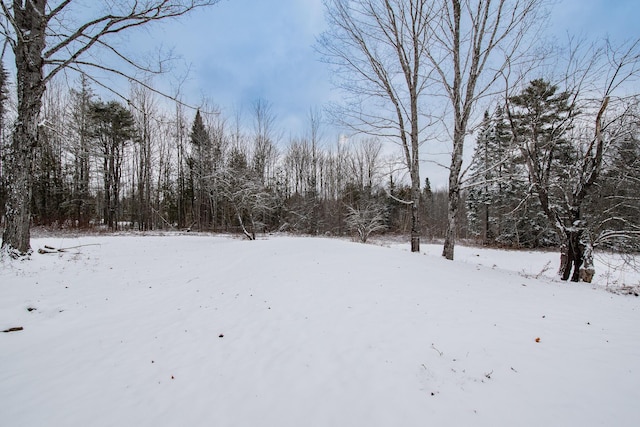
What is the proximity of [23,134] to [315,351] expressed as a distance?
763 cm

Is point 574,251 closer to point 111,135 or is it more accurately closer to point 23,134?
point 23,134

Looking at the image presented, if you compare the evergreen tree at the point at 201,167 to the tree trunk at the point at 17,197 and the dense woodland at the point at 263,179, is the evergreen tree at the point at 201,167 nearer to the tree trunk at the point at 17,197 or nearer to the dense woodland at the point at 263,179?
the dense woodland at the point at 263,179

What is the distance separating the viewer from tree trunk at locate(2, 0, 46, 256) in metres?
5.66

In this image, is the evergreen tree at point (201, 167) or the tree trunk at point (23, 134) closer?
the tree trunk at point (23, 134)

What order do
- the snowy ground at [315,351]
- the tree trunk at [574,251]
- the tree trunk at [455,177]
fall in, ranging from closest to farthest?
the snowy ground at [315,351] < the tree trunk at [574,251] < the tree trunk at [455,177]

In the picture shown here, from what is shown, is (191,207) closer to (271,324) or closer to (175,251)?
(175,251)

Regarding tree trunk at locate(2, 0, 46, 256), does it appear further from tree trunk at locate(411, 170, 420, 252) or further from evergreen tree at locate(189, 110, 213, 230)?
evergreen tree at locate(189, 110, 213, 230)

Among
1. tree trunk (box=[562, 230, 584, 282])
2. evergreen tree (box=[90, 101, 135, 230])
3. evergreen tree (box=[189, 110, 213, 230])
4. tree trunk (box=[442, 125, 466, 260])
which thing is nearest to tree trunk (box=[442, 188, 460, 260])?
tree trunk (box=[442, 125, 466, 260])

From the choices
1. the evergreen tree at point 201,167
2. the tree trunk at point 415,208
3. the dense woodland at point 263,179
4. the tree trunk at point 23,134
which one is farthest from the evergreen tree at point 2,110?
the tree trunk at point 415,208

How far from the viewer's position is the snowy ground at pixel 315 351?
211 cm

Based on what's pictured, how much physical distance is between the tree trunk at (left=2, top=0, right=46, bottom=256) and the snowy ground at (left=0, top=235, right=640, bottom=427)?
0.72 meters

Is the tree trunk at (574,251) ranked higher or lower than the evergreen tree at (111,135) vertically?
lower

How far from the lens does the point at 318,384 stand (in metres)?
2.47

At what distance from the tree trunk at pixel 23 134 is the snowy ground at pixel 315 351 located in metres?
0.72
